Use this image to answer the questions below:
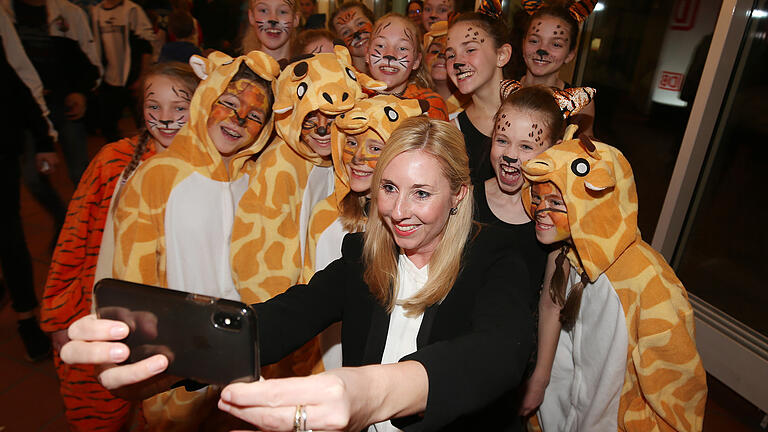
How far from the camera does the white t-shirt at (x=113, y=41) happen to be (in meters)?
4.58

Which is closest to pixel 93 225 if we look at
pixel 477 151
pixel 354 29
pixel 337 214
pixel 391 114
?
pixel 337 214

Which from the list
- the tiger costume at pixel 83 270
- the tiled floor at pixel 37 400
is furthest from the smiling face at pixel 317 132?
the tiled floor at pixel 37 400

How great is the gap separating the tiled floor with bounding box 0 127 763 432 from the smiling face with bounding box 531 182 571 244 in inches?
78.6

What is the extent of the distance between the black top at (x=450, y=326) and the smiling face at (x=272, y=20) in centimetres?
165

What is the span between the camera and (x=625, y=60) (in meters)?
5.34

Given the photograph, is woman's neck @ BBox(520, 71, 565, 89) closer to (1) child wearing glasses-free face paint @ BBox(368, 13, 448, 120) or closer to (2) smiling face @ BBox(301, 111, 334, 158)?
(1) child wearing glasses-free face paint @ BBox(368, 13, 448, 120)

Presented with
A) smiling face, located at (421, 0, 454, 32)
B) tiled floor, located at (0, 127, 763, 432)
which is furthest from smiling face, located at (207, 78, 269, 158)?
smiling face, located at (421, 0, 454, 32)

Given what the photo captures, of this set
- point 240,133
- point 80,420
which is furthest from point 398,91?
point 80,420

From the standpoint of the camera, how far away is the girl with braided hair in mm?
1881

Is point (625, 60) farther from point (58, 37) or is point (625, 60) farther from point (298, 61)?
point (58, 37)

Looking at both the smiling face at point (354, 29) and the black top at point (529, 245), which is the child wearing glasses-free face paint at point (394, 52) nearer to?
the black top at point (529, 245)

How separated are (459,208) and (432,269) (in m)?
0.21

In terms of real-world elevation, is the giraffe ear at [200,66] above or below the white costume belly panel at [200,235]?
above

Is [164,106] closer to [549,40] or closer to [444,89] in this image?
[444,89]
